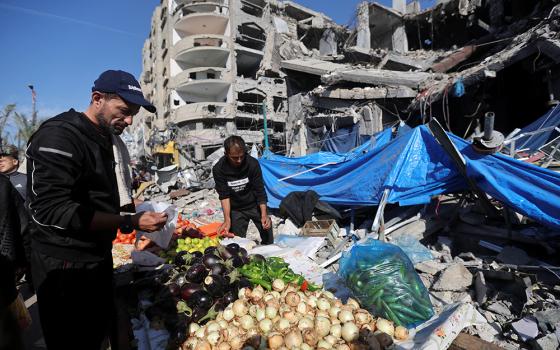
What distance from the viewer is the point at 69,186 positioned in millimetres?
1551

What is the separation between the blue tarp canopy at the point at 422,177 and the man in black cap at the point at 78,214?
4200 millimetres

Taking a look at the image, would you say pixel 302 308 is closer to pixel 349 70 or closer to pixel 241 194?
pixel 241 194

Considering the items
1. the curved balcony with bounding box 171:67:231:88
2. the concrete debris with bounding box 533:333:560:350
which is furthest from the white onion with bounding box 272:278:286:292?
the curved balcony with bounding box 171:67:231:88

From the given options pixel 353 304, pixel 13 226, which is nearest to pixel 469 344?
pixel 353 304

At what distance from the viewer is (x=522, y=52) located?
23.3 ft

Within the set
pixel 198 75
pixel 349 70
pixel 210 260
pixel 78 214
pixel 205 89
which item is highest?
pixel 198 75

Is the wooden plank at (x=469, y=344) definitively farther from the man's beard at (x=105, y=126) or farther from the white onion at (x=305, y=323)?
the man's beard at (x=105, y=126)

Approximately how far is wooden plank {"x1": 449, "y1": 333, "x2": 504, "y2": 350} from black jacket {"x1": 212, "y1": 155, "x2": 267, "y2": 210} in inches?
111

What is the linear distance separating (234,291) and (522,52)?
29.0 ft

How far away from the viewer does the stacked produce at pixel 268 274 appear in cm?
265

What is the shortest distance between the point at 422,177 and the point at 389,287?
3046mm

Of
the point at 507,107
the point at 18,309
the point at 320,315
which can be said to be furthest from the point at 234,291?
the point at 507,107

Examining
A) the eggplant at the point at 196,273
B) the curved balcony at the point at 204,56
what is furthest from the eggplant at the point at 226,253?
the curved balcony at the point at 204,56

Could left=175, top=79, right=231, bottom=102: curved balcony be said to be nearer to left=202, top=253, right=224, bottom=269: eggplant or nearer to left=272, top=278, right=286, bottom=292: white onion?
left=202, top=253, right=224, bottom=269: eggplant
